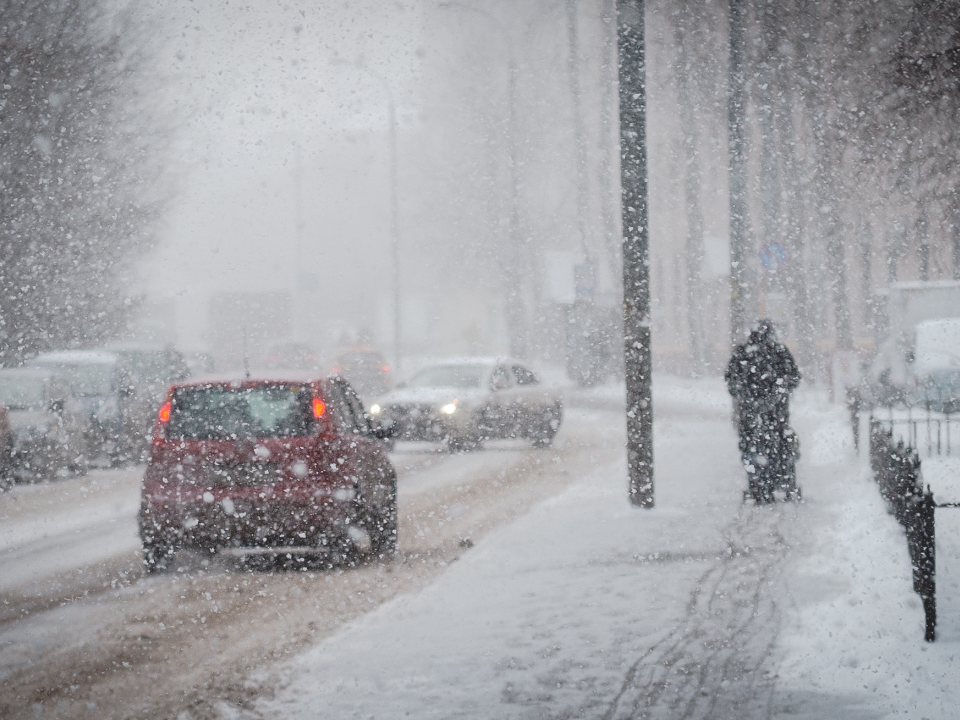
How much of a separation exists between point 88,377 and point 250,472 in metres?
10.3

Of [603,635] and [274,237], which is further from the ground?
[274,237]

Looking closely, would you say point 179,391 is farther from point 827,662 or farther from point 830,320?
point 830,320

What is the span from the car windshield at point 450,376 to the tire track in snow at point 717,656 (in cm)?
1134

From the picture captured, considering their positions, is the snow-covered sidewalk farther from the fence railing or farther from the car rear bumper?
the car rear bumper

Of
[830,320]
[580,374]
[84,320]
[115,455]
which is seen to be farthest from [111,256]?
[830,320]

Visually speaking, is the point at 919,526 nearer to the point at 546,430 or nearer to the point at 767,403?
the point at 767,403

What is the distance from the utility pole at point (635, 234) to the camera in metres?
10.8

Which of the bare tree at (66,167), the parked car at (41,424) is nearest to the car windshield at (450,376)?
the parked car at (41,424)

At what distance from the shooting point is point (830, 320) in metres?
46.0

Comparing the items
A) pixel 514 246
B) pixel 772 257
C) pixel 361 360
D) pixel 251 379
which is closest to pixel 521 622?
pixel 251 379

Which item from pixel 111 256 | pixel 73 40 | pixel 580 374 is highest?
pixel 73 40

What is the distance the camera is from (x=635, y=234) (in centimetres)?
1078

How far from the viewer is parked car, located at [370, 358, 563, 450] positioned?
1908cm

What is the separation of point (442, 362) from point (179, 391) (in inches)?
461
